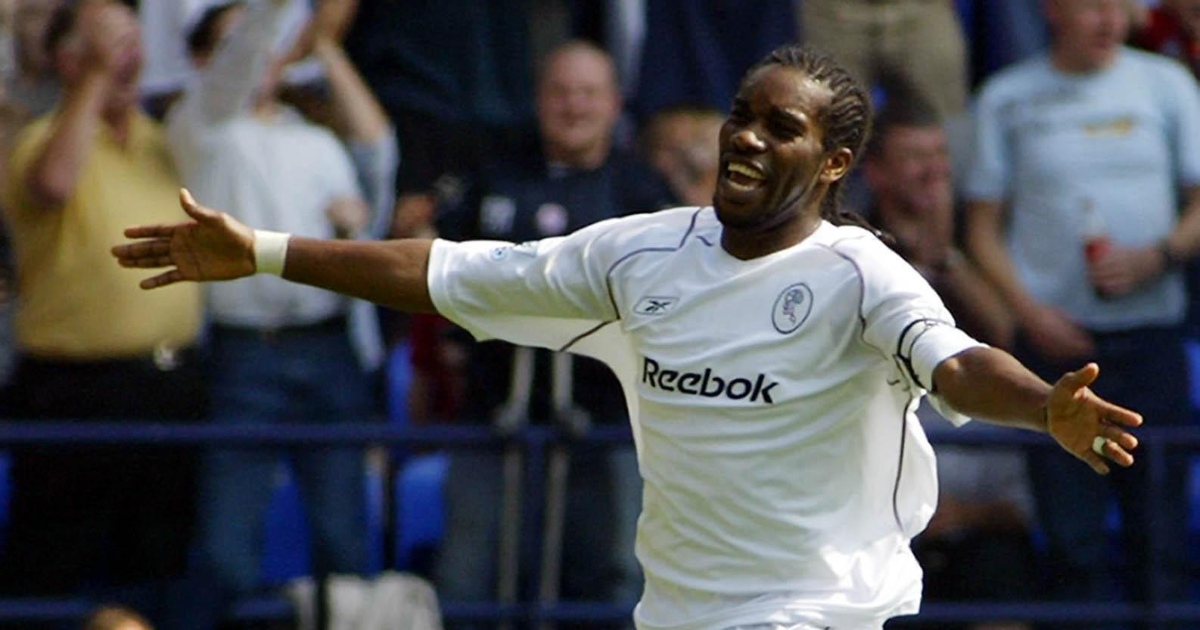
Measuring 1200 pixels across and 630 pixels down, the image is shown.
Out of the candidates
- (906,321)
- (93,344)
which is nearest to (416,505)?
(93,344)

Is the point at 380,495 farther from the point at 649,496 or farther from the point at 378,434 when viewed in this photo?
the point at 649,496

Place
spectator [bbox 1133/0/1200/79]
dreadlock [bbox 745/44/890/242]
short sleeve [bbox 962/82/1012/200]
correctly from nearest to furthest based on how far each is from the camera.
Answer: dreadlock [bbox 745/44/890/242], short sleeve [bbox 962/82/1012/200], spectator [bbox 1133/0/1200/79]

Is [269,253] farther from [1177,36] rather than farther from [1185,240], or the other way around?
[1177,36]

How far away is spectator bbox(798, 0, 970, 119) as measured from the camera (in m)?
8.82

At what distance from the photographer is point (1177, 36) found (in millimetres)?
9055

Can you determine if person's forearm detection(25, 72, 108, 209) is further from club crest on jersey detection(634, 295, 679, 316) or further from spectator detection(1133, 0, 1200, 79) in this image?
A: spectator detection(1133, 0, 1200, 79)

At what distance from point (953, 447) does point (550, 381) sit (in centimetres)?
145

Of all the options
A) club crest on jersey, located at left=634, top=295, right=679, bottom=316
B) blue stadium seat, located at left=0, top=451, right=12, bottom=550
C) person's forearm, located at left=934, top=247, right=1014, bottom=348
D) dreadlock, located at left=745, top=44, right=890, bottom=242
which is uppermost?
dreadlock, located at left=745, top=44, right=890, bottom=242

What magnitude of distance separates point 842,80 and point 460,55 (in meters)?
3.88

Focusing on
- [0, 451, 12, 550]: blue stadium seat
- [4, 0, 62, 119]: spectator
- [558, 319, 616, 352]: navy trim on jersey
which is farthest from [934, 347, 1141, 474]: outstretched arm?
[4, 0, 62, 119]: spectator

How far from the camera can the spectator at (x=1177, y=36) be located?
9.03 m

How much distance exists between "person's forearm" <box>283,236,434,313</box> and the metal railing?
8.38 feet

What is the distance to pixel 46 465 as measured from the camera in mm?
7926

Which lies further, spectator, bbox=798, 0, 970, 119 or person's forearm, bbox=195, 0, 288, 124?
spectator, bbox=798, 0, 970, 119
